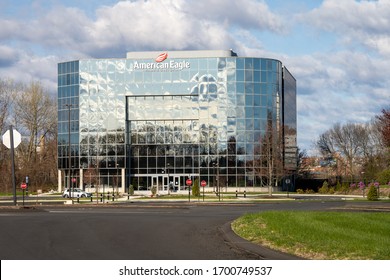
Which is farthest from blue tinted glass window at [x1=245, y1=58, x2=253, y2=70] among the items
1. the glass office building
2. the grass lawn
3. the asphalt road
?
the grass lawn

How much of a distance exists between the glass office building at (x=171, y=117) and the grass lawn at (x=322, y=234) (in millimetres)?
64002

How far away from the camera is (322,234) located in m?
16.2

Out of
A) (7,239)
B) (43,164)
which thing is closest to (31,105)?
(43,164)

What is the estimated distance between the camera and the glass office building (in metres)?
86.3

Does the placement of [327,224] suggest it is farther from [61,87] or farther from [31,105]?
[31,105]

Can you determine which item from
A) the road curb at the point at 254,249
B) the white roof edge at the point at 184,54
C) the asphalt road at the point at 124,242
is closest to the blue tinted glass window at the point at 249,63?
the white roof edge at the point at 184,54

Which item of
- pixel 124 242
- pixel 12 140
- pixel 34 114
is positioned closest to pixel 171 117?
pixel 34 114

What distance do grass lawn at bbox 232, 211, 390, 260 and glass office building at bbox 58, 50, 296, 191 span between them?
2520 inches

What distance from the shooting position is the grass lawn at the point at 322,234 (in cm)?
1332

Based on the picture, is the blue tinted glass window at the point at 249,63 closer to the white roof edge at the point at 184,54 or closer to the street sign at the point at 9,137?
the white roof edge at the point at 184,54

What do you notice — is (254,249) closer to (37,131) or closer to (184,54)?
(184,54)

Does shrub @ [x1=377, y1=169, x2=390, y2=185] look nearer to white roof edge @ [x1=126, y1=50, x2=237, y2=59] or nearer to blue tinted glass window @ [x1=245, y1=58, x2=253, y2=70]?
blue tinted glass window @ [x1=245, y1=58, x2=253, y2=70]

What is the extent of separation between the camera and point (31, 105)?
324 feet
